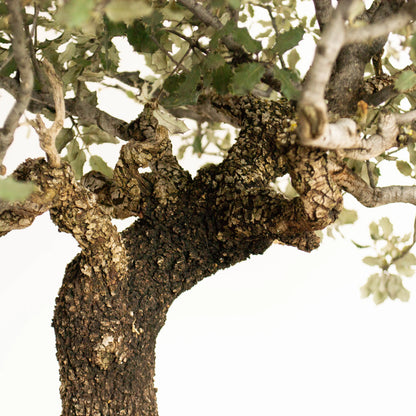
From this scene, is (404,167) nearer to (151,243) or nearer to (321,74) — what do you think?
(151,243)

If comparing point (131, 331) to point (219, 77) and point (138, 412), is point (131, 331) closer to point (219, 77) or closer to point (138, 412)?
point (138, 412)

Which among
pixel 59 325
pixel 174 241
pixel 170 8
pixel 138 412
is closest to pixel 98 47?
pixel 170 8

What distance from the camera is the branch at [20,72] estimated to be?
0.63 metres

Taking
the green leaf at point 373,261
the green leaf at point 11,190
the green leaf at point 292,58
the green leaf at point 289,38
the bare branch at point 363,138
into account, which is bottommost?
the green leaf at point 11,190

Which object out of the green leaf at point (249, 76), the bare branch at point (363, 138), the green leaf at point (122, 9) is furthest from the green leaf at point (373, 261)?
the green leaf at point (122, 9)

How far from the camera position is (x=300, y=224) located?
0.94m

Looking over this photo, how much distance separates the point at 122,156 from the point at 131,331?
0.30 metres

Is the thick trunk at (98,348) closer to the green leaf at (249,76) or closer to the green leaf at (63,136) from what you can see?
the green leaf at (63,136)

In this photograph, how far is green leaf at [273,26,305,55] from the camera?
848 millimetres

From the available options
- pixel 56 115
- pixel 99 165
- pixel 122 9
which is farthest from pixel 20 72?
pixel 99 165

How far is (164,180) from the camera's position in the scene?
3.69ft

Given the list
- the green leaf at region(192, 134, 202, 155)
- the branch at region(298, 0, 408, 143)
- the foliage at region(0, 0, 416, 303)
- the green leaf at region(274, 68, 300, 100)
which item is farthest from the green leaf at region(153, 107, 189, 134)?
the green leaf at region(192, 134, 202, 155)

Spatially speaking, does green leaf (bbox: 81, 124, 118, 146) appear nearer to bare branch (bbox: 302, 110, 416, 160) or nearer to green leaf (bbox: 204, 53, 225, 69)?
green leaf (bbox: 204, 53, 225, 69)

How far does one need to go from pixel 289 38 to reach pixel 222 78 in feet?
0.36
